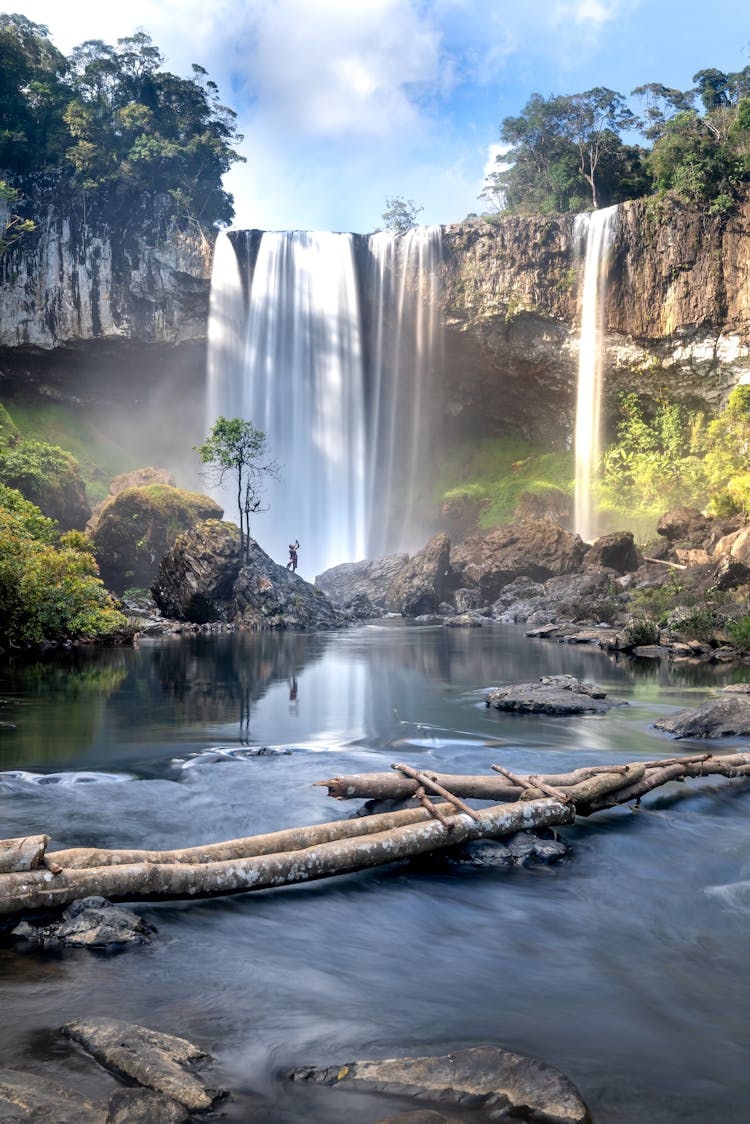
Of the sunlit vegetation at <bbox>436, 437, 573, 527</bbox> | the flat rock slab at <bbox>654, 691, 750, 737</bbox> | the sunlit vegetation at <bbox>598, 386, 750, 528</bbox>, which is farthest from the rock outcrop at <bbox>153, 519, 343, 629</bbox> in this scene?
the sunlit vegetation at <bbox>436, 437, 573, 527</bbox>

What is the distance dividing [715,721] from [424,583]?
29156mm

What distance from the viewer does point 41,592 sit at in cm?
1900

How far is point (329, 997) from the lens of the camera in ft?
14.0

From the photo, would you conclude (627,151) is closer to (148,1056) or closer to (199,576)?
(199,576)

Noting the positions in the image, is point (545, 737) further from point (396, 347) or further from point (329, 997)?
point (396, 347)

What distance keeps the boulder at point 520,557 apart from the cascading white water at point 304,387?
566 inches

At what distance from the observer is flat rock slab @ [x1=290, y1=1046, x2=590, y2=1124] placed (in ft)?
10.2

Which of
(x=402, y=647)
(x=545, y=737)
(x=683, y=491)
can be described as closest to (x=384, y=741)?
(x=545, y=737)

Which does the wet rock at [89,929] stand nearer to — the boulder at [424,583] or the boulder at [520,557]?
the boulder at [424,583]

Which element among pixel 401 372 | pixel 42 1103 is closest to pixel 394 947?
pixel 42 1103

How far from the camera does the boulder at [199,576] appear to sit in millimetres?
29984

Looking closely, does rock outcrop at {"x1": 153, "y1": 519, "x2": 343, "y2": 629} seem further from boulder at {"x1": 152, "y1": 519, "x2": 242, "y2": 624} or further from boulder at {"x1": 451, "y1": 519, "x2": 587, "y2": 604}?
boulder at {"x1": 451, "y1": 519, "x2": 587, "y2": 604}

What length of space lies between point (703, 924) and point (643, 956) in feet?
2.40

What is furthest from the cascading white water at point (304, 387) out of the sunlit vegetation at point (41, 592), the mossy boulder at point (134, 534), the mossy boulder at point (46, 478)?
the sunlit vegetation at point (41, 592)
